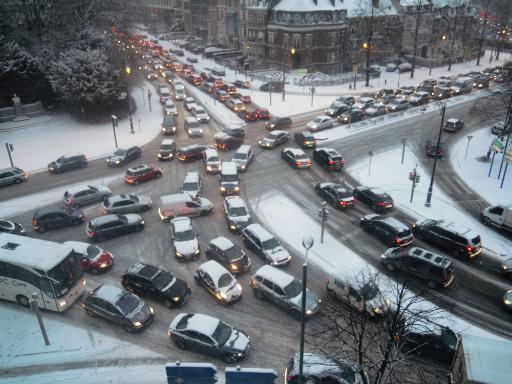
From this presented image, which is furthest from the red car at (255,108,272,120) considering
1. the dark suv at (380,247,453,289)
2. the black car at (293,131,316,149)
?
the dark suv at (380,247,453,289)

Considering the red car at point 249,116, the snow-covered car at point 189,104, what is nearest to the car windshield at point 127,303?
the red car at point 249,116

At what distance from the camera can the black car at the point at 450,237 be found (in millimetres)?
24344

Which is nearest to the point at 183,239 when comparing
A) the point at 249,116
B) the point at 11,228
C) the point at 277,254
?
the point at 277,254

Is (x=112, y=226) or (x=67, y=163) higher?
(x=67, y=163)

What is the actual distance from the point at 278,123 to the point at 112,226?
2486cm

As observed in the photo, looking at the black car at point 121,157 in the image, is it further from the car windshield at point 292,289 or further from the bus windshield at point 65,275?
the car windshield at point 292,289

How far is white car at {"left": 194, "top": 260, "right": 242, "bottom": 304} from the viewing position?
68.3 feet

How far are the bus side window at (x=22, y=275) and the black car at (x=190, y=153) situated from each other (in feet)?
66.6

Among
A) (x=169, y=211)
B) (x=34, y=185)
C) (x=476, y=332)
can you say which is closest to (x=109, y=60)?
(x=34, y=185)

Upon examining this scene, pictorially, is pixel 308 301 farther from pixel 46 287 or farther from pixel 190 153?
pixel 190 153

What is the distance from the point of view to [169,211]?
1122 inches

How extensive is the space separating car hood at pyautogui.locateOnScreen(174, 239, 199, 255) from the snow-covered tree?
2842 cm

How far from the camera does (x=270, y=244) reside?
80.0ft

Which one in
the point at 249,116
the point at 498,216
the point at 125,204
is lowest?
the point at 498,216
